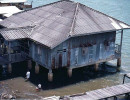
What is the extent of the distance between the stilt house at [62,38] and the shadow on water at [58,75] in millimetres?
1260

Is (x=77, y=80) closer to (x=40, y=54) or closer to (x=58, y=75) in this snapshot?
→ (x=58, y=75)

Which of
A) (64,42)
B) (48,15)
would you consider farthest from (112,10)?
(64,42)

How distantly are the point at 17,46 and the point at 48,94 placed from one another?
8764 mm

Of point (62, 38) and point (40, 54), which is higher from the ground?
point (62, 38)

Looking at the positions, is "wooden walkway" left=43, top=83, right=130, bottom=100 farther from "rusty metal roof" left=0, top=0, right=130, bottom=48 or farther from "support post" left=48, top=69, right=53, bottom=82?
"rusty metal roof" left=0, top=0, right=130, bottom=48

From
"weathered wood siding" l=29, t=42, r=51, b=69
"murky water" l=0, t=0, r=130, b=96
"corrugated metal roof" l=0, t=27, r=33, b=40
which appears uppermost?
"corrugated metal roof" l=0, t=27, r=33, b=40

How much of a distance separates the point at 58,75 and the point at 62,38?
626 centimetres

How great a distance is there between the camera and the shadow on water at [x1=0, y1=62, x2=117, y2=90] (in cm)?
3450

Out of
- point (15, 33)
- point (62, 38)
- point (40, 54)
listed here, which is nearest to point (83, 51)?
point (62, 38)

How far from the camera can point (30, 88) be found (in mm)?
32938

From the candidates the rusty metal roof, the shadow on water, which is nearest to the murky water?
the shadow on water

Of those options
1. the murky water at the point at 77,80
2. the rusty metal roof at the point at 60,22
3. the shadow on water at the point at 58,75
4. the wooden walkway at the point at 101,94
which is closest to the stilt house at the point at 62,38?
the rusty metal roof at the point at 60,22

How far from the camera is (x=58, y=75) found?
1451 inches

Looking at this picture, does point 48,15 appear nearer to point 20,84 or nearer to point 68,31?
point 68,31
